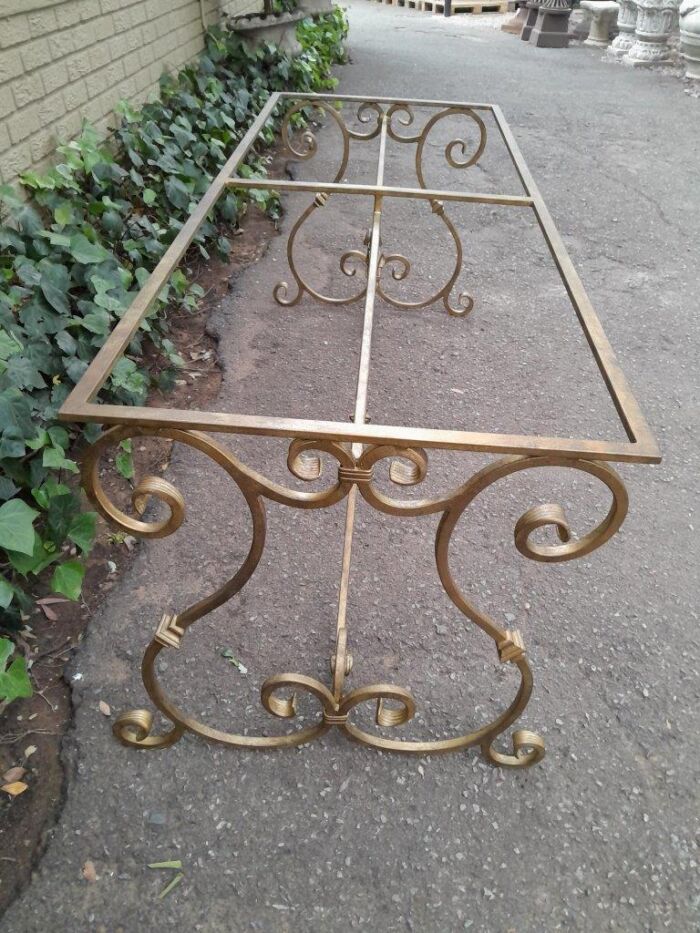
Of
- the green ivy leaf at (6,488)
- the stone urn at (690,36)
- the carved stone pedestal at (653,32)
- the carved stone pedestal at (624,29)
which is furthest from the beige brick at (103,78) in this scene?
the carved stone pedestal at (624,29)

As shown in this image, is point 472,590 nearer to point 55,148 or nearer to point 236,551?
point 236,551

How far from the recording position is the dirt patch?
1235mm

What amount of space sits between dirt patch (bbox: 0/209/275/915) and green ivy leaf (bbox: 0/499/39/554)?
1.18 ft

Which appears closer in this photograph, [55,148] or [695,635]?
[695,635]

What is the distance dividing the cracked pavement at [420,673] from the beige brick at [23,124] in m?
0.90

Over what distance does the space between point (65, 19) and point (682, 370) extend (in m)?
2.64

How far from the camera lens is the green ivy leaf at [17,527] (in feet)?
4.17

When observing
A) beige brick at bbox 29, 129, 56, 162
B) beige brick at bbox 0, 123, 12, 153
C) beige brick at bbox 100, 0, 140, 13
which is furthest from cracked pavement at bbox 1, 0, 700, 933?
beige brick at bbox 100, 0, 140, 13

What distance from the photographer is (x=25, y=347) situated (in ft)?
5.75

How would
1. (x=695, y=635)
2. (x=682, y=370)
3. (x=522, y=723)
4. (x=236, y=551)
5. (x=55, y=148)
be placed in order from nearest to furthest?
(x=522, y=723), (x=695, y=635), (x=236, y=551), (x=55, y=148), (x=682, y=370)

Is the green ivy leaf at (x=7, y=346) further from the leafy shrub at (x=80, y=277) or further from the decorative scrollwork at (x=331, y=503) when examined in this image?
the decorative scrollwork at (x=331, y=503)

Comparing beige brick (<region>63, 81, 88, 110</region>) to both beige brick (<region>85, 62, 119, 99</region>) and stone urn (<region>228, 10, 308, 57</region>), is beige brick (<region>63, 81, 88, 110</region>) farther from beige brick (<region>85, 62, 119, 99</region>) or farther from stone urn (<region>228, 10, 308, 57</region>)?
stone urn (<region>228, 10, 308, 57</region>)

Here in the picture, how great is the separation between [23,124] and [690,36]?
20.9 ft

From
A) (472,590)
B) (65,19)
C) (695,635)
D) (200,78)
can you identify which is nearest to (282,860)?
(472,590)
